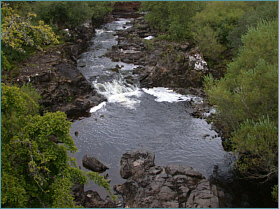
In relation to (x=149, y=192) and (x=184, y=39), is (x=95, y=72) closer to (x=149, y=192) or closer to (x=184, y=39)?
(x=184, y=39)

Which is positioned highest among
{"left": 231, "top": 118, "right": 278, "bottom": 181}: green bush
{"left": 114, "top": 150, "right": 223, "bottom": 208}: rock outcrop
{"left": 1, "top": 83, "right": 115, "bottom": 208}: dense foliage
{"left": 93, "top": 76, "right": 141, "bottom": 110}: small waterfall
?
{"left": 1, "top": 83, "right": 115, "bottom": 208}: dense foliage

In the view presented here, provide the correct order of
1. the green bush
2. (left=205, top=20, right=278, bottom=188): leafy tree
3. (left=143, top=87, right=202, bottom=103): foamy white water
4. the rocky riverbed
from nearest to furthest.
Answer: the green bush
(left=205, top=20, right=278, bottom=188): leafy tree
the rocky riverbed
(left=143, top=87, right=202, bottom=103): foamy white water

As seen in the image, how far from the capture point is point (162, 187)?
20.4m

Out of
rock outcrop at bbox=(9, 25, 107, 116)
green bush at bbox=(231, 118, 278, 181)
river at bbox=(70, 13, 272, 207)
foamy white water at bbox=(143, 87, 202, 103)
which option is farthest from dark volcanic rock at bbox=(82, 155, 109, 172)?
foamy white water at bbox=(143, 87, 202, 103)

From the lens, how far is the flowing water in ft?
80.8

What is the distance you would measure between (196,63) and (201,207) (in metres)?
29.6

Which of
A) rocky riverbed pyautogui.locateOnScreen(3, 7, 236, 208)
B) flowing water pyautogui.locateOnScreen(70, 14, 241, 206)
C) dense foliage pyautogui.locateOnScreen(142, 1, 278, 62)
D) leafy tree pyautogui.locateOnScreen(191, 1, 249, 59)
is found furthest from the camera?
leafy tree pyautogui.locateOnScreen(191, 1, 249, 59)

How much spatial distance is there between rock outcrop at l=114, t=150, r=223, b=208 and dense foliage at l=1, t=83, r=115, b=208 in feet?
25.6

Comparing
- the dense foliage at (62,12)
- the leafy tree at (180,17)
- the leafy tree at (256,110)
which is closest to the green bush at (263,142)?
the leafy tree at (256,110)

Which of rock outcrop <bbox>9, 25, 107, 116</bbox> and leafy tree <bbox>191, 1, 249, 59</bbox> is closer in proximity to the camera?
rock outcrop <bbox>9, 25, 107, 116</bbox>

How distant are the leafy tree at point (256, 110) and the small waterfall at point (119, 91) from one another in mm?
15367

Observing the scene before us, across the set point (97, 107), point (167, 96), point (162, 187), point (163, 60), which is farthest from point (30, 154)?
point (163, 60)

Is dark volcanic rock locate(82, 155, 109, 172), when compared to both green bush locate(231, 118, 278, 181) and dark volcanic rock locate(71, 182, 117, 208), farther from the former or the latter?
green bush locate(231, 118, 278, 181)

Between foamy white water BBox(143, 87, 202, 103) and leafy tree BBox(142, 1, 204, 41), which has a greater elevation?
leafy tree BBox(142, 1, 204, 41)
